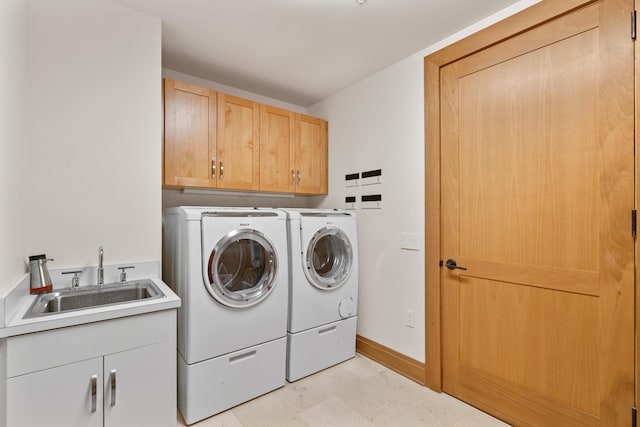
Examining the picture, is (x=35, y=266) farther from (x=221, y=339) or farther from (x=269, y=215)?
(x=269, y=215)

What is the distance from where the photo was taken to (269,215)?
7.09ft

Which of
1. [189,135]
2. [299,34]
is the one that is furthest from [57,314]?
[299,34]

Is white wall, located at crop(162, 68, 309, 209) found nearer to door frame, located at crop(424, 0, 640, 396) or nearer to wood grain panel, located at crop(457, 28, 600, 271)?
door frame, located at crop(424, 0, 640, 396)

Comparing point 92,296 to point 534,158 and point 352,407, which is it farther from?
point 534,158

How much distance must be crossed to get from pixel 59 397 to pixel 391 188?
2.27m

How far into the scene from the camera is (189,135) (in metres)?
2.27

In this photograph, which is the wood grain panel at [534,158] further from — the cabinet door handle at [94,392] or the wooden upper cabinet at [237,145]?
the cabinet door handle at [94,392]

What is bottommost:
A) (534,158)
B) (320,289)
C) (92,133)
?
(320,289)

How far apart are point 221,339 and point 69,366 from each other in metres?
0.77

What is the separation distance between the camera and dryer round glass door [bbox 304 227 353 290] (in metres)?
2.38

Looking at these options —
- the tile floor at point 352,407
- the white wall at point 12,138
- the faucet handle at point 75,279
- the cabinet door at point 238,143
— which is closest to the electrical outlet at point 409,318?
the tile floor at point 352,407

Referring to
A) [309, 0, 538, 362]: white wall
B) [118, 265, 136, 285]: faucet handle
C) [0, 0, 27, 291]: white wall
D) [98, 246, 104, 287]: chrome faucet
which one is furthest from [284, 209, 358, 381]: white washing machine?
[0, 0, 27, 291]: white wall

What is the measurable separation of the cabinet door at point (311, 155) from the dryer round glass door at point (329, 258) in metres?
0.63

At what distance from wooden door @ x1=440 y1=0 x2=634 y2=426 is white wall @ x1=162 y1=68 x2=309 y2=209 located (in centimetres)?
166
